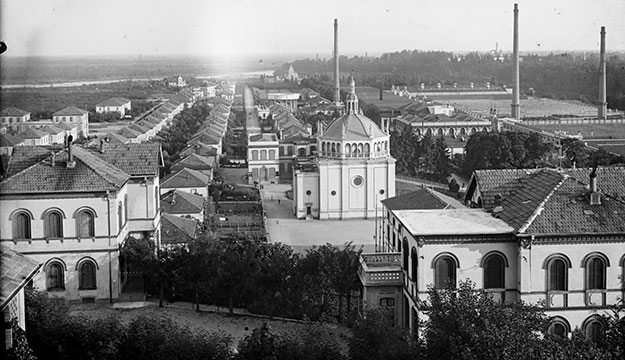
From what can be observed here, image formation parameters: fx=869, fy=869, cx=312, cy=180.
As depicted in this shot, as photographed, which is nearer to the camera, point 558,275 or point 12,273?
point 12,273

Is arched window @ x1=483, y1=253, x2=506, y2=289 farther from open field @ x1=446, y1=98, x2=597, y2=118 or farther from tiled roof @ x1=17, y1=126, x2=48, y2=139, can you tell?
open field @ x1=446, y1=98, x2=597, y2=118

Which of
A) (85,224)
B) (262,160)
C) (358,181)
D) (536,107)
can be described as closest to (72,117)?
(262,160)

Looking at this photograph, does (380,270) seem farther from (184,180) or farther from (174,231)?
(184,180)

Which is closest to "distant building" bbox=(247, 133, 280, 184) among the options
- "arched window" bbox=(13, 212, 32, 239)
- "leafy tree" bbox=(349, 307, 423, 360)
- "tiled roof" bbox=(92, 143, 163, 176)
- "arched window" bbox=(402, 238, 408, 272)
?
"tiled roof" bbox=(92, 143, 163, 176)

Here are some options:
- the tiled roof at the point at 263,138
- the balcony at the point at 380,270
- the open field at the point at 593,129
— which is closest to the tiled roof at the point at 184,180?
the tiled roof at the point at 263,138

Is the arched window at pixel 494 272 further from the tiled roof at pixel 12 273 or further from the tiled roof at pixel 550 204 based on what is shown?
the tiled roof at pixel 12 273

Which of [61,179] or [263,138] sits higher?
[61,179]

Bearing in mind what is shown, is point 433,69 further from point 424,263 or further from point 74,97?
point 424,263
